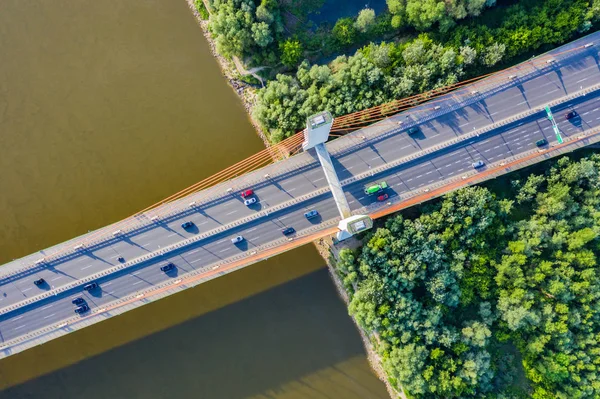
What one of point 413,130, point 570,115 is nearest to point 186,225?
point 413,130

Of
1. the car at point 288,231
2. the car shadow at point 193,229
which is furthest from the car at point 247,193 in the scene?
the car shadow at point 193,229

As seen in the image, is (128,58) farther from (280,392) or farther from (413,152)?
(280,392)

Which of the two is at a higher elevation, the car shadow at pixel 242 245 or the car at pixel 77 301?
the car shadow at pixel 242 245

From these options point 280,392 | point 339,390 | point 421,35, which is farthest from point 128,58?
A: point 339,390

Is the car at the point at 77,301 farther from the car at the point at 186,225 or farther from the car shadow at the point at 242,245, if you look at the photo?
the car shadow at the point at 242,245

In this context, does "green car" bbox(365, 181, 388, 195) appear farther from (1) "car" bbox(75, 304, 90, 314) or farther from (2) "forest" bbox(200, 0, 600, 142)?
(1) "car" bbox(75, 304, 90, 314)

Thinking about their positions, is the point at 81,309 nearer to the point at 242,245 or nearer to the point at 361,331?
the point at 242,245

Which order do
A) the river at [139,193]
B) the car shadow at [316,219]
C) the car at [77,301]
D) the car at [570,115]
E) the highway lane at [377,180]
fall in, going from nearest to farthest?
the car at [77,301], the highway lane at [377,180], the car at [570,115], the car shadow at [316,219], the river at [139,193]
